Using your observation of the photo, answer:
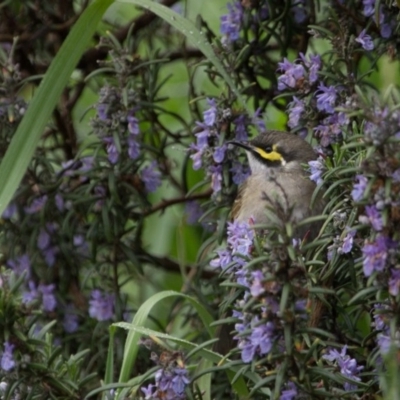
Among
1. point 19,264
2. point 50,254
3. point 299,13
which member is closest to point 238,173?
point 299,13

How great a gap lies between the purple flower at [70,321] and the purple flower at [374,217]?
6.27 feet

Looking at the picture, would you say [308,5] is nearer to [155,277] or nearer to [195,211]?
[195,211]

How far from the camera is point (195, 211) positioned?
4.15 m

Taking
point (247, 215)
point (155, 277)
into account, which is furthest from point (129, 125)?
point (155, 277)

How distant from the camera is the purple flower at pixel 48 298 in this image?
3.88 m

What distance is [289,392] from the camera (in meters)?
2.48

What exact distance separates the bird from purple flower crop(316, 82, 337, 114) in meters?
0.33

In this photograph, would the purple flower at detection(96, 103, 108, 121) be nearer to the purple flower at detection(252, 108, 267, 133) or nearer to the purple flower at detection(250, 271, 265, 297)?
the purple flower at detection(252, 108, 267, 133)

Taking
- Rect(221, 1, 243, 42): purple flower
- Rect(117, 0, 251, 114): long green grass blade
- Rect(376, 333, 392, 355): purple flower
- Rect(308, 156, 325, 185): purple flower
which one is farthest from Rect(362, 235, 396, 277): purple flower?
Rect(221, 1, 243, 42): purple flower

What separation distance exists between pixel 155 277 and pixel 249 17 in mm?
1528

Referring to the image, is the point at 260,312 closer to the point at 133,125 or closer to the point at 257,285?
the point at 257,285

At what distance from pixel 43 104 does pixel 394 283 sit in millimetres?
1333

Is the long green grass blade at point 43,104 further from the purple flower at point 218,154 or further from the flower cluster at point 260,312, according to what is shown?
the flower cluster at point 260,312

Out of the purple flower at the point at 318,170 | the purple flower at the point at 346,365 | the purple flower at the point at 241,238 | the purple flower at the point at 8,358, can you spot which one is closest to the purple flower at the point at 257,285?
the purple flower at the point at 241,238
